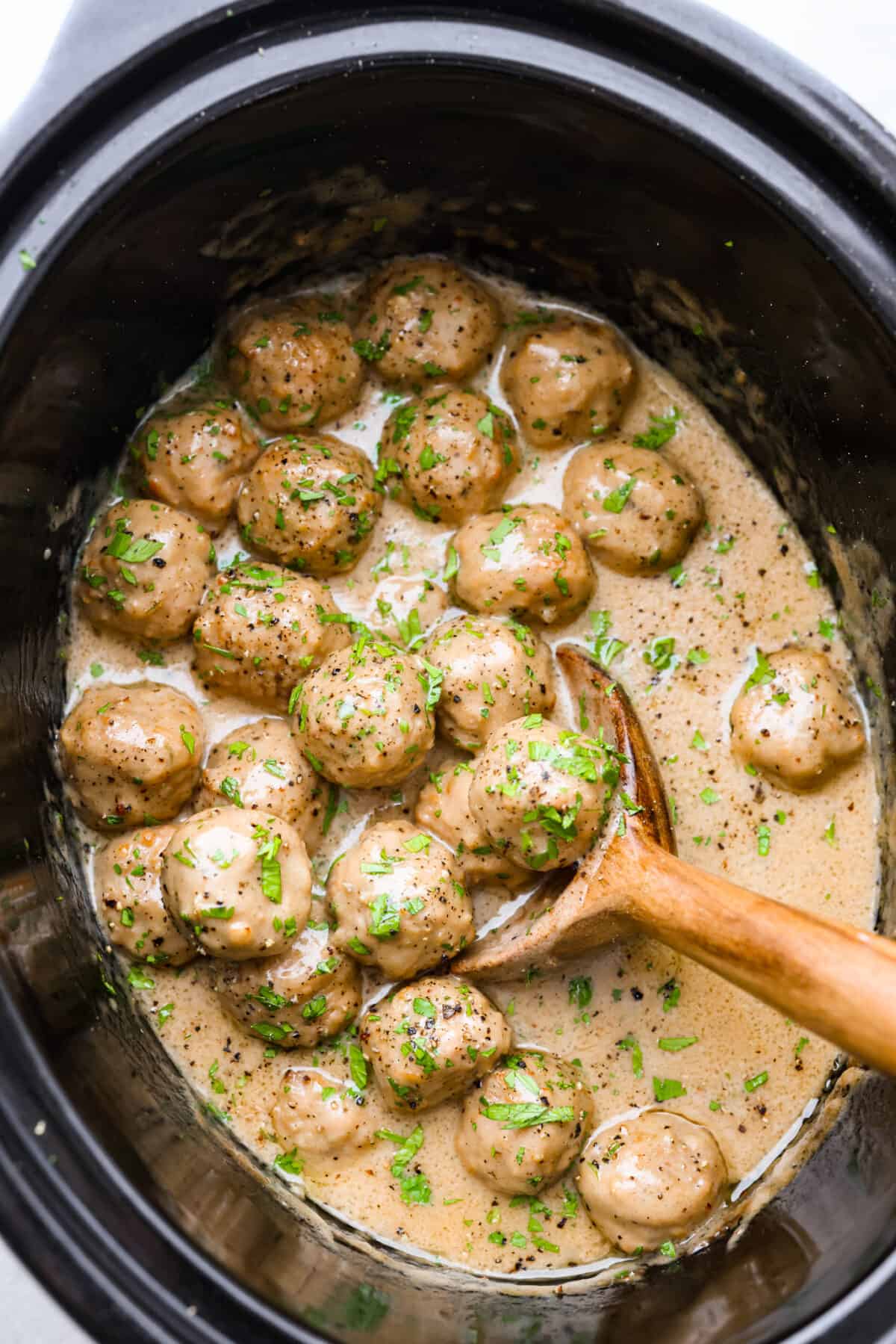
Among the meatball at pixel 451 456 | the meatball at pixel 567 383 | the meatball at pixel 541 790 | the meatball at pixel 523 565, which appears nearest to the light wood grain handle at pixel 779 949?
the meatball at pixel 541 790

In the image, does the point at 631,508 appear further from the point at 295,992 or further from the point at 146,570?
the point at 295,992

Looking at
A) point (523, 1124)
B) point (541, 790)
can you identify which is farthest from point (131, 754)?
point (523, 1124)

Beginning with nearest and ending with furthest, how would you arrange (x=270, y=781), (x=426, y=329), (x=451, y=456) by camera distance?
(x=270, y=781), (x=451, y=456), (x=426, y=329)

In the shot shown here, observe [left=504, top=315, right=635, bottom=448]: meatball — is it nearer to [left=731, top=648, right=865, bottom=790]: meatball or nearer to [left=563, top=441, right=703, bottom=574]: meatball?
[left=563, top=441, right=703, bottom=574]: meatball

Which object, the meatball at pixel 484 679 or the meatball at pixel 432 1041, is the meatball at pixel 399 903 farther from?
the meatball at pixel 484 679

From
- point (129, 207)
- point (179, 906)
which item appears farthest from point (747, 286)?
point (179, 906)

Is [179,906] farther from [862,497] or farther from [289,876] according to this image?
[862,497]

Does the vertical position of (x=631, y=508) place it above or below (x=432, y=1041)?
above
